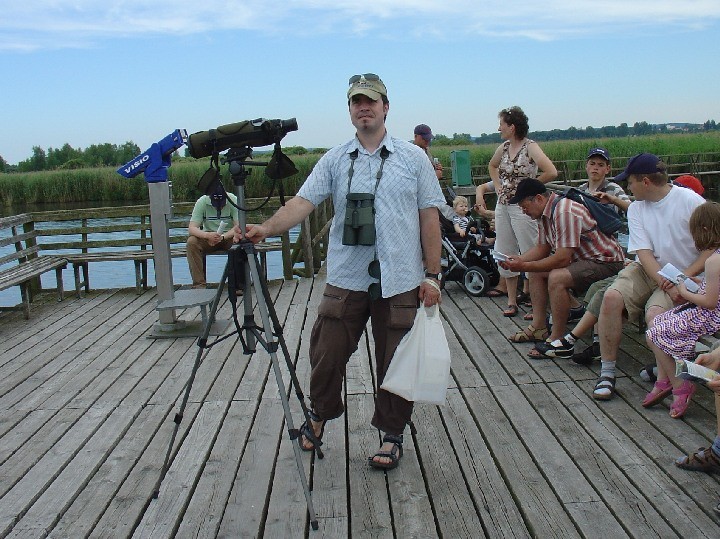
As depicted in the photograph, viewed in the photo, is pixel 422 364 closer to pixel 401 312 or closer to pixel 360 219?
pixel 401 312

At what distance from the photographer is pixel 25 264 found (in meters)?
7.35

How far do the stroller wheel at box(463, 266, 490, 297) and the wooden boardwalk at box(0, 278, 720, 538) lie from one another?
1.59 m

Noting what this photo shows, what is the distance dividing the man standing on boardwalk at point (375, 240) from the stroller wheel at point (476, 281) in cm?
358

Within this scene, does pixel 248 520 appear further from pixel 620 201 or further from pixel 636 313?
pixel 620 201

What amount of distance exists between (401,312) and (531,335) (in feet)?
7.39

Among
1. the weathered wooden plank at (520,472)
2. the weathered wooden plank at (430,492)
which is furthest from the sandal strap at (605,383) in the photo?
the weathered wooden plank at (430,492)

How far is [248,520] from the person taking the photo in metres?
2.87

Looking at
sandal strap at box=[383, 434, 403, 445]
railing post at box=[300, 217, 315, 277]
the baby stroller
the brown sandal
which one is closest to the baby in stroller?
the baby stroller

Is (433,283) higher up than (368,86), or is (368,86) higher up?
(368,86)

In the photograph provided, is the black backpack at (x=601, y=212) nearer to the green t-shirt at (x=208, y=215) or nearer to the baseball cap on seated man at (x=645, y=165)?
the baseball cap on seated man at (x=645, y=165)

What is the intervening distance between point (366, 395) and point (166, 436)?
111cm

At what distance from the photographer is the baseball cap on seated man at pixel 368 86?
118 inches

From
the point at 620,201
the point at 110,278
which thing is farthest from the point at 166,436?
the point at 110,278

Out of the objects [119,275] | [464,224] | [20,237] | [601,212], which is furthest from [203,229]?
[119,275]
